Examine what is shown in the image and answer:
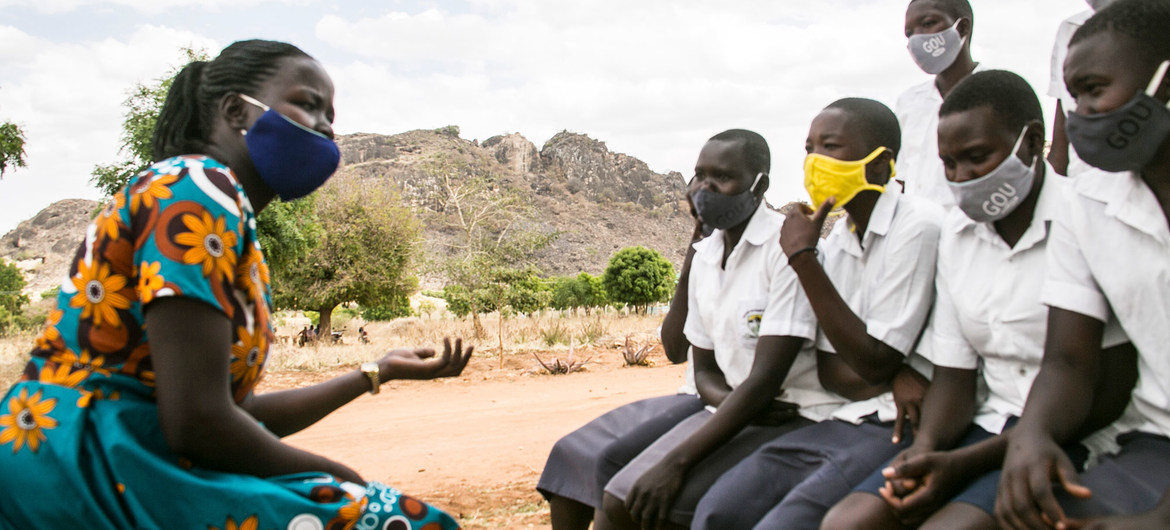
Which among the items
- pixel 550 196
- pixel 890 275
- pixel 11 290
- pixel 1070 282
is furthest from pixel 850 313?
pixel 550 196

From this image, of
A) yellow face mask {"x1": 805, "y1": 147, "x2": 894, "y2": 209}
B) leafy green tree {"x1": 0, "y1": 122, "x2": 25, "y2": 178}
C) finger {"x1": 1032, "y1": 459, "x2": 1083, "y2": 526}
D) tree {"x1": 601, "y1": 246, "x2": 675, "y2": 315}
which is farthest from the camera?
tree {"x1": 601, "y1": 246, "x2": 675, "y2": 315}

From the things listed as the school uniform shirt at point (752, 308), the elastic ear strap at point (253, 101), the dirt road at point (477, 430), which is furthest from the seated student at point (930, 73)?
the elastic ear strap at point (253, 101)

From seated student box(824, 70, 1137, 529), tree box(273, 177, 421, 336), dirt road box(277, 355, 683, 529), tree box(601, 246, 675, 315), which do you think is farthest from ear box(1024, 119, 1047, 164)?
tree box(601, 246, 675, 315)

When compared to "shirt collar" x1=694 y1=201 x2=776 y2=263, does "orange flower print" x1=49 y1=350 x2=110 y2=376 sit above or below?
below

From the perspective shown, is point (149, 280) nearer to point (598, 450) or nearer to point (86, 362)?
point (86, 362)

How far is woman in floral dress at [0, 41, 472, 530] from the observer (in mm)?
1635

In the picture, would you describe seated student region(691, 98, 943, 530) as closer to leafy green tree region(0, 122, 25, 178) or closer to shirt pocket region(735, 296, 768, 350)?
shirt pocket region(735, 296, 768, 350)

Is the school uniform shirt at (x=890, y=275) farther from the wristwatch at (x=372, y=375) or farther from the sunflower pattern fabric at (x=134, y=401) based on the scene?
the sunflower pattern fabric at (x=134, y=401)

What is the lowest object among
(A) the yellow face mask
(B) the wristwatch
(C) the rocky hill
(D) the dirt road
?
(D) the dirt road

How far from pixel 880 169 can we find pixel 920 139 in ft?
5.08

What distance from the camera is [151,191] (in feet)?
5.64

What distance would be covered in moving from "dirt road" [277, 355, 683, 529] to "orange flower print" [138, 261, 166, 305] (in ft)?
11.1

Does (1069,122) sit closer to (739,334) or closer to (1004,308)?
(1004,308)

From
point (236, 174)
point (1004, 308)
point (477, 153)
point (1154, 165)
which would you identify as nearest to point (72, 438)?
point (236, 174)
